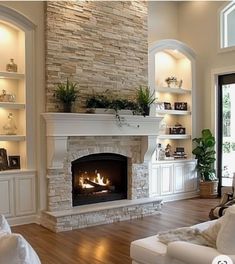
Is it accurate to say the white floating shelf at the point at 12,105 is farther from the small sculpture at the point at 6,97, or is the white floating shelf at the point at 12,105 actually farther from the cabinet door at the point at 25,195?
the cabinet door at the point at 25,195

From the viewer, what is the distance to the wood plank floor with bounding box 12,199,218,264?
402cm

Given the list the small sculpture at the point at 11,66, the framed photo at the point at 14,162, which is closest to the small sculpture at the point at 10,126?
the framed photo at the point at 14,162

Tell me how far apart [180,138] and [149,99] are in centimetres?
175

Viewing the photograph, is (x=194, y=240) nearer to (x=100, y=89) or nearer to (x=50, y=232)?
(x=50, y=232)

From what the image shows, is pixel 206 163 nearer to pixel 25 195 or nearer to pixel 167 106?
pixel 167 106

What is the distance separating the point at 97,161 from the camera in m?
5.99

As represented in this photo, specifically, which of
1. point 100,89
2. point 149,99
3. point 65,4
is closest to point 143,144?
point 149,99

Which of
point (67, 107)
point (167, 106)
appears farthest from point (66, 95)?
point (167, 106)

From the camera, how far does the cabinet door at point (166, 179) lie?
6965 millimetres

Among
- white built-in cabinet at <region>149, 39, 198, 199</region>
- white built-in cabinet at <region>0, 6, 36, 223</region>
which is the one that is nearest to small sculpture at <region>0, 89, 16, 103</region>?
white built-in cabinet at <region>0, 6, 36, 223</region>

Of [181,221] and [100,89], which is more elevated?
[100,89]

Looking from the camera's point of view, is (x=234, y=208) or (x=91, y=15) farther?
(x=91, y=15)

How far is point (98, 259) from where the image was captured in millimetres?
3957

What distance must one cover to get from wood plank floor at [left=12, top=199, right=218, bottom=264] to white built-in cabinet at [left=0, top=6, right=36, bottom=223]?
1.41ft
